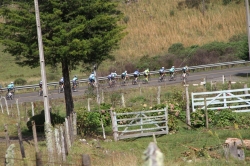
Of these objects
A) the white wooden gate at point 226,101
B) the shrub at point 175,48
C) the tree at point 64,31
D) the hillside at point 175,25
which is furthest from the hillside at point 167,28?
the tree at point 64,31

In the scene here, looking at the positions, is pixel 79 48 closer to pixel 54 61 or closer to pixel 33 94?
pixel 54 61

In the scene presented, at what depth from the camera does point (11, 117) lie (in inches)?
1415

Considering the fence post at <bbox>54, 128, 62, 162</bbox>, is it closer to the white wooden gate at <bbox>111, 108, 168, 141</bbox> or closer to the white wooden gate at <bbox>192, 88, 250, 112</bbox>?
the white wooden gate at <bbox>111, 108, 168, 141</bbox>

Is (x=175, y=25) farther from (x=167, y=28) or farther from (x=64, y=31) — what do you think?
(x=64, y=31)

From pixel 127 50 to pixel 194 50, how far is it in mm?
11230

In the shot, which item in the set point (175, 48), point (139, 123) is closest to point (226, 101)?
point (139, 123)

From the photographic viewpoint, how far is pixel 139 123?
26.5 m

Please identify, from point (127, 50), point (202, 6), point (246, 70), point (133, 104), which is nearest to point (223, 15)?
point (202, 6)

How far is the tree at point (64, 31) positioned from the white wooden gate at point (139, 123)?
2.98 metres

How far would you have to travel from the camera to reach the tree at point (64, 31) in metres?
25.6

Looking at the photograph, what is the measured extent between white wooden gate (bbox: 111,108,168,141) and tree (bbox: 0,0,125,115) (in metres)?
2.98

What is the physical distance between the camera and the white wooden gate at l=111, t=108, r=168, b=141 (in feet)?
85.6

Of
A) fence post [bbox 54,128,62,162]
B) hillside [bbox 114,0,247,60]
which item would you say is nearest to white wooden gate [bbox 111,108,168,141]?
fence post [bbox 54,128,62,162]

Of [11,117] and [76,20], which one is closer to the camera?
[76,20]
